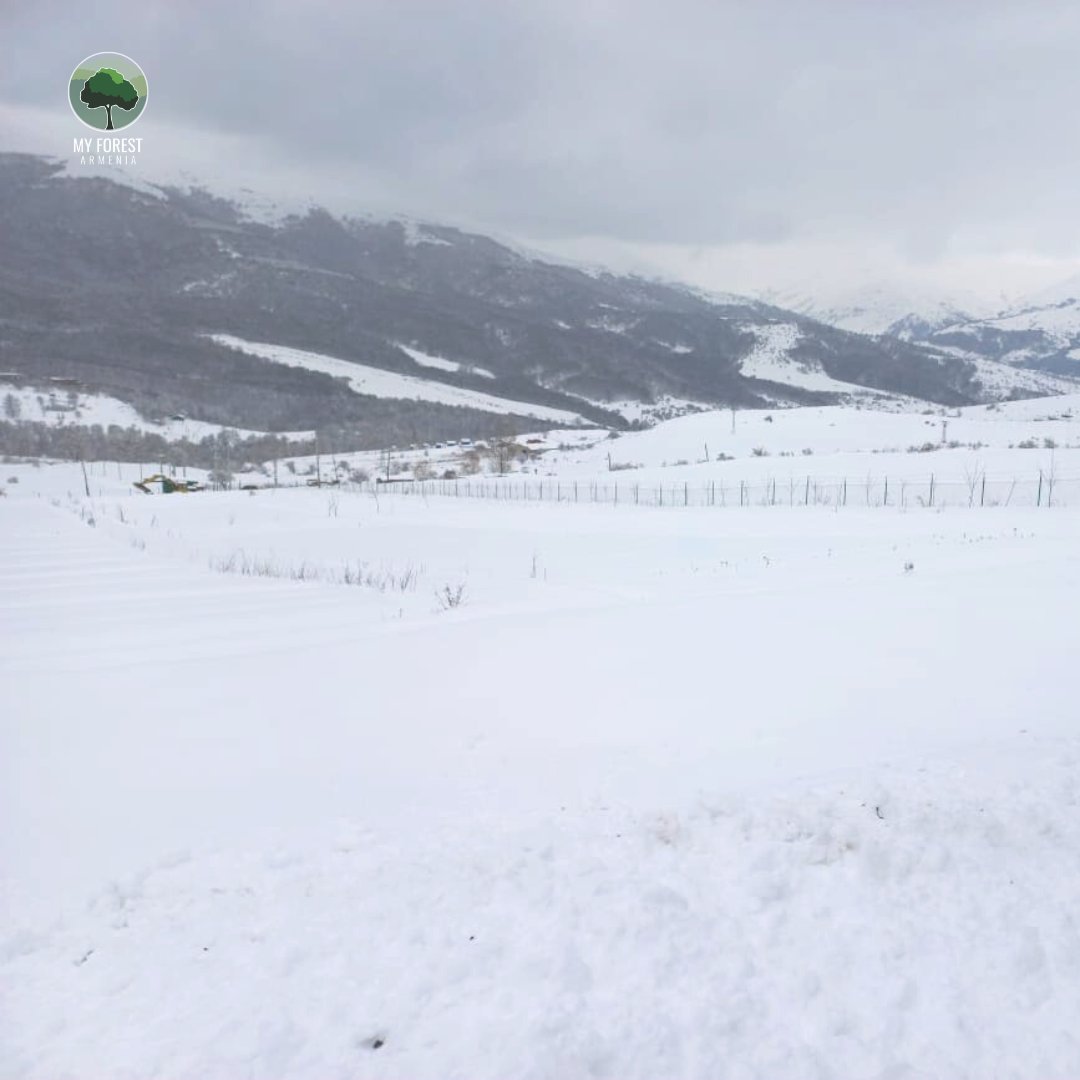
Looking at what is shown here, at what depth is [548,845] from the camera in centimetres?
388

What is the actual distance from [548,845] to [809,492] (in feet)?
108

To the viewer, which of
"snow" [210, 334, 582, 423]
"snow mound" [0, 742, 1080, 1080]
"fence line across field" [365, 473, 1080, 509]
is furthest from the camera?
"snow" [210, 334, 582, 423]

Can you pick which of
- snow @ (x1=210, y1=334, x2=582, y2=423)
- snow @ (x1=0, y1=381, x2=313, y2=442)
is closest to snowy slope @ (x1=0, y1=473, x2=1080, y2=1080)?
snow @ (x1=0, y1=381, x2=313, y2=442)

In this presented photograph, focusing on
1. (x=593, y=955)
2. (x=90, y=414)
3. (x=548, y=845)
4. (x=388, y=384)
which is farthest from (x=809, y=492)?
(x=388, y=384)

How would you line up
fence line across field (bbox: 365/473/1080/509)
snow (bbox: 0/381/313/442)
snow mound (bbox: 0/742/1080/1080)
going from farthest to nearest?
snow (bbox: 0/381/313/442), fence line across field (bbox: 365/473/1080/509), snow mound (bbox: 0/742/1080/1080)

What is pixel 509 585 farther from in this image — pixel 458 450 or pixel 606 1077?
pixel 458 450

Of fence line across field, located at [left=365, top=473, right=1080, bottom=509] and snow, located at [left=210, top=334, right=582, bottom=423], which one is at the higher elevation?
snow, located at [left=210, top=334, right=582, bottom=423]

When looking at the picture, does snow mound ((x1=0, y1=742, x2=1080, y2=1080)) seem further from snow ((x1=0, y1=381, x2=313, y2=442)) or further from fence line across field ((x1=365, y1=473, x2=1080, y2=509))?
snow ((x1=0, y1=381, x2=313, y2=442))

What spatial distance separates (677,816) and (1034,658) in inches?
192

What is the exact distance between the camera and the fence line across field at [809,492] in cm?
2670

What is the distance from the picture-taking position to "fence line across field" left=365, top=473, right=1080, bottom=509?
26703 millimetres

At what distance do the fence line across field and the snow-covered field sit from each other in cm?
2042

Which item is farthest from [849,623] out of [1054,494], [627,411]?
[627,411]

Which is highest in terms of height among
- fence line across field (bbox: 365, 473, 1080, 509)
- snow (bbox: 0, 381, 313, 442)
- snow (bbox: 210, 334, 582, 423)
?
snow (bbox: 210, 334, 582, 423)
